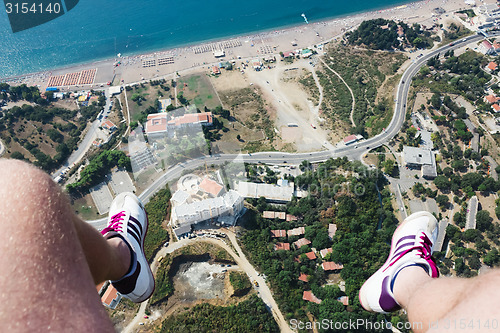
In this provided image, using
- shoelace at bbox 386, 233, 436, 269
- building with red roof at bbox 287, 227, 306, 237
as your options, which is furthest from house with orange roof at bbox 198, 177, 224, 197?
shoelace at bbox 386, 233, 436, 269

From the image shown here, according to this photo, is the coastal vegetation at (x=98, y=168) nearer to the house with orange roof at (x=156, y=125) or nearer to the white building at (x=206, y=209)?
the house with orange roof at (x=156, y=125)

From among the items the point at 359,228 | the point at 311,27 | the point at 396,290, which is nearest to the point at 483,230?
the point at 359,228

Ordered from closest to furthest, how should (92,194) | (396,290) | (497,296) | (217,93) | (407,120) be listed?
1. (497,296)
2. (396,290)
3. (92,194)
4. (407,120)
5. (217,93)

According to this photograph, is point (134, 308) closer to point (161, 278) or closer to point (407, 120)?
point (161, 278)

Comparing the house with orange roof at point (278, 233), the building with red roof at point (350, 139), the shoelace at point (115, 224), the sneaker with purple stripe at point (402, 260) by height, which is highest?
the shoelace at point (115, 224)

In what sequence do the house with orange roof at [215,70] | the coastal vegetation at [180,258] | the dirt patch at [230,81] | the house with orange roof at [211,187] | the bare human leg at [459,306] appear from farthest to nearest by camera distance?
1. the house with orange roof at [215,70]
2. the dirt patch at [230,81]
3. the house with orange roof at [211,187]
4. the coastal vegetation at [180,258]
5. the bare human leg at [459,306]

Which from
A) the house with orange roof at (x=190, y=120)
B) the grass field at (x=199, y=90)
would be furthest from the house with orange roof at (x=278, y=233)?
the grass field at (x=199, y=90)

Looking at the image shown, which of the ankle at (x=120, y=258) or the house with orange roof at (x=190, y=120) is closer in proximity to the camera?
the ankle at (x=120, y=258)

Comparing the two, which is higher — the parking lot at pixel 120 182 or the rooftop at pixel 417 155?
the parking lot at pixel 120 182
